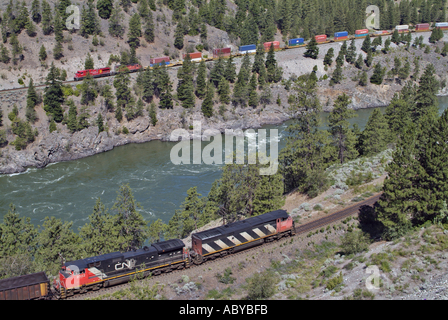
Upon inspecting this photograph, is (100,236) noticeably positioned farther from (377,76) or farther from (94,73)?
(377,76)

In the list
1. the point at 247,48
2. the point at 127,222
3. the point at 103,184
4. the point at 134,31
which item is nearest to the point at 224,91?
the point at 247,48

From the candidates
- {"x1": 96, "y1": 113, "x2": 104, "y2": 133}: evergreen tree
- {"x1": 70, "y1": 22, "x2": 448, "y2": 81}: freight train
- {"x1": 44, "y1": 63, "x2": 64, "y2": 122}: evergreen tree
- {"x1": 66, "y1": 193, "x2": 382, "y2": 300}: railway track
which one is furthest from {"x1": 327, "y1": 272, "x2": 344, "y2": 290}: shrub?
{"x1": 70, "y1": 22, "x2": 448, "y2": 81}: freight train

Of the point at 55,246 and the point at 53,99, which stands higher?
the point at 53,99

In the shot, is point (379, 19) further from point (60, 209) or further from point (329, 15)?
point (60, 209)

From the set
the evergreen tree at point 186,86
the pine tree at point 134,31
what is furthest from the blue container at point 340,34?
the pine tree at point 134,31

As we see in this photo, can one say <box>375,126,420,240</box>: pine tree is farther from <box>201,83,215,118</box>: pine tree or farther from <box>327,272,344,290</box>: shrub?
<box>201,83,215,118</box>: pine tree

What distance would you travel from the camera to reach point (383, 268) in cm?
2964

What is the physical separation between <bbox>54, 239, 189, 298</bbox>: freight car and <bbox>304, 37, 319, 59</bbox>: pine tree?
12300 cm

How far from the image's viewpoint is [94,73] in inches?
4405

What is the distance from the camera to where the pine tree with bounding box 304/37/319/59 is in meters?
145

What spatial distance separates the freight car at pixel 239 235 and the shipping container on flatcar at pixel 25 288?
13.0 m

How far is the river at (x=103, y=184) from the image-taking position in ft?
225

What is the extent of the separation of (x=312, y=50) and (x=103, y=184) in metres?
97.7

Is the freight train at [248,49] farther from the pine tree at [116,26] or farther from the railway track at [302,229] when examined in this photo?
the railway track at [302,229]
